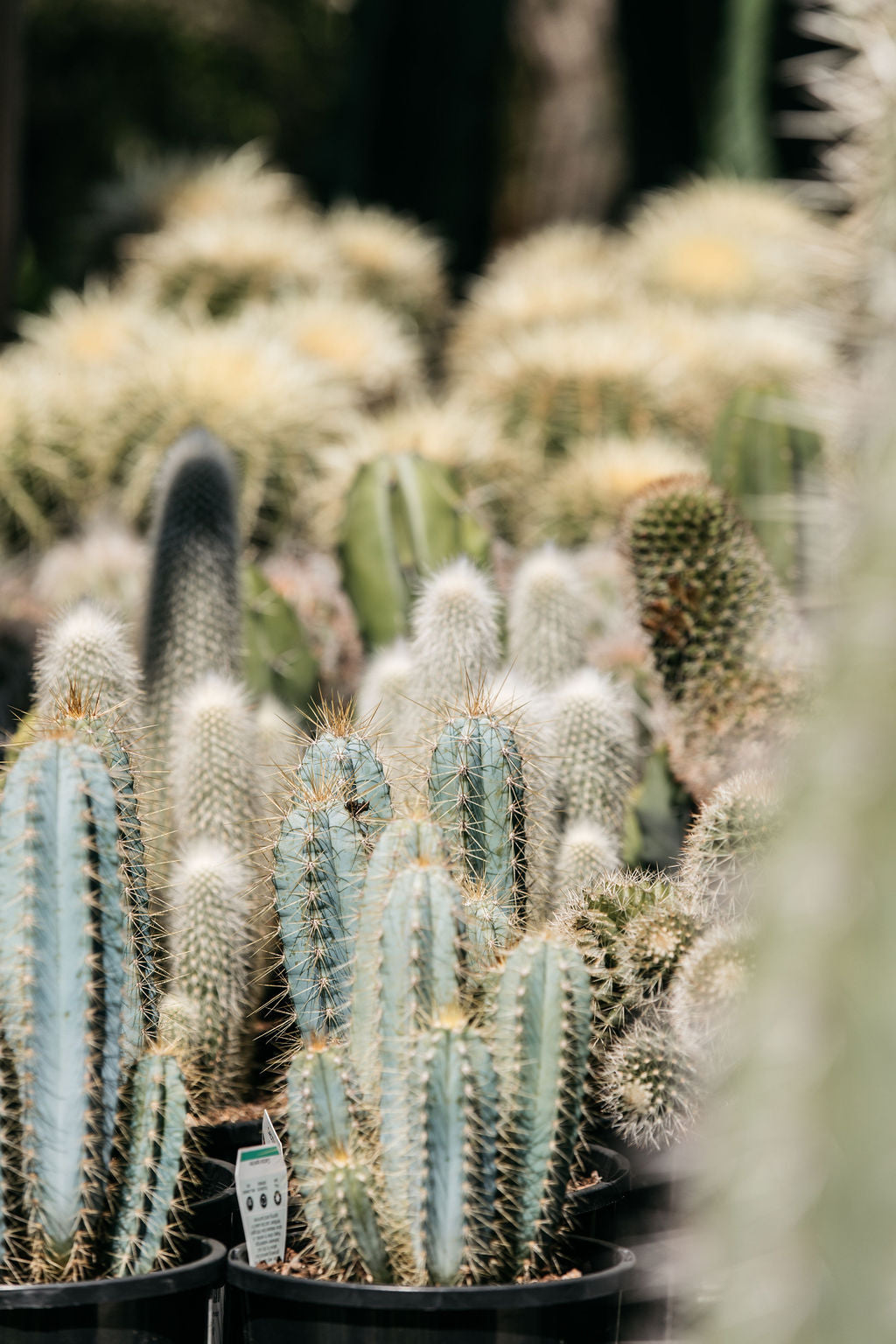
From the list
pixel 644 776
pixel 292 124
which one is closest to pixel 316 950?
pixel 644 776

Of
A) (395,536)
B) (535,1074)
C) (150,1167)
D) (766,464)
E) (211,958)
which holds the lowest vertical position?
(150,1167)

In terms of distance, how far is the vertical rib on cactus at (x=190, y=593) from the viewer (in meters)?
2.63

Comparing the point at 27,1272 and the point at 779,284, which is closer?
the point at 27,1272

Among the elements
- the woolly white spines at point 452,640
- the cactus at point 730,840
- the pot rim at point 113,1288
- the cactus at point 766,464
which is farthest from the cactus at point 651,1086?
the cactus at point 766,464

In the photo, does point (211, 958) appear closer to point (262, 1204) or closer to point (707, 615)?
point (262, 1204)

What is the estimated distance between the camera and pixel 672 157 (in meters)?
7.25

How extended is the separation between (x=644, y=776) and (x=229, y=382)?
5.71ft

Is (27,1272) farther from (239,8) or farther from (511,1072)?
(239,8)

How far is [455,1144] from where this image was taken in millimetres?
1488

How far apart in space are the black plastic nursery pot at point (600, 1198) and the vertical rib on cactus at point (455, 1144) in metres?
0.21

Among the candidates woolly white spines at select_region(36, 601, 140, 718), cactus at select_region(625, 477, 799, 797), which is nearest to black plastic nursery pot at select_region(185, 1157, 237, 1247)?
woolly white spines at select_region(36, 601, 140, 718)

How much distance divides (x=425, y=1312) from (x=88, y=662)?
1.07 metres

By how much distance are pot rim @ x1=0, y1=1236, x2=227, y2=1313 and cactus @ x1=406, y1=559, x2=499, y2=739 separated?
87 cm

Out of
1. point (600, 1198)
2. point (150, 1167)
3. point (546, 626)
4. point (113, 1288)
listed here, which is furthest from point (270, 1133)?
point (546, 626)
